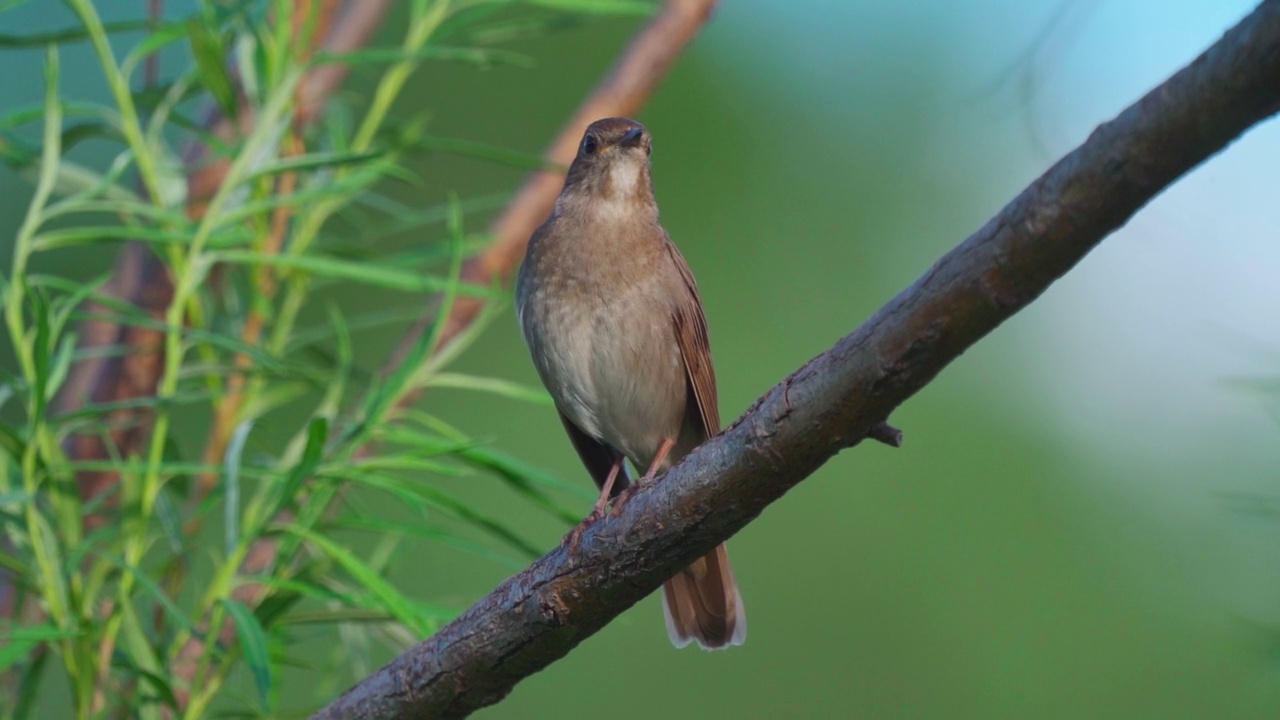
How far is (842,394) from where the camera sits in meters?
1.80

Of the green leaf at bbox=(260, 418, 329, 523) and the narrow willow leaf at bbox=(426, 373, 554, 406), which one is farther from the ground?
the narrow willow leaf at bbox=(426, 373, 554, 406)

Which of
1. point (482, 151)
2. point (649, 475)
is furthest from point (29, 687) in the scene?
point (482, 151)

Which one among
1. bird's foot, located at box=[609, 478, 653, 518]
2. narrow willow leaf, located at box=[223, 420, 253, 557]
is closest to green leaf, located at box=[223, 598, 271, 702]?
narrow willow leaf, located at box=[223, 420, 253, 557]

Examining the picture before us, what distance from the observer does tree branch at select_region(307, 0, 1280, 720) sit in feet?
4.66

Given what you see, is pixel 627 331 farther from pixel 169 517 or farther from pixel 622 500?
pixel 169 517

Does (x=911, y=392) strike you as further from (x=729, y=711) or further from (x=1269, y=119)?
(x=729, y=711)

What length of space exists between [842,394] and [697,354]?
211cm

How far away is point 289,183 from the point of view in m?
3.53

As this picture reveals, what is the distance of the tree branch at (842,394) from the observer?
1.42m

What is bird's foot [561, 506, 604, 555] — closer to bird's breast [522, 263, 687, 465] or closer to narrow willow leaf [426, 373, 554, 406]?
narrow willow leaf [426, 373, 554, 406]

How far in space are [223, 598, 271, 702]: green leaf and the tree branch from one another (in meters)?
0.21

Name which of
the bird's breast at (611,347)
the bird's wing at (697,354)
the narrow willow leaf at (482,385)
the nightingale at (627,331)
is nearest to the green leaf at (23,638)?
the narrow willow leaf at (482,385)

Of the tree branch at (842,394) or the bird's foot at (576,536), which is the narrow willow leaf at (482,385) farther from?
the tree branch at (842,394)

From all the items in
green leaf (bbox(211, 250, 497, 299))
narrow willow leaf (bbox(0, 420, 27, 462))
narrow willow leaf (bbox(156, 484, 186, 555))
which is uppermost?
green leaf (bbox(211, 250, 497, 299))
